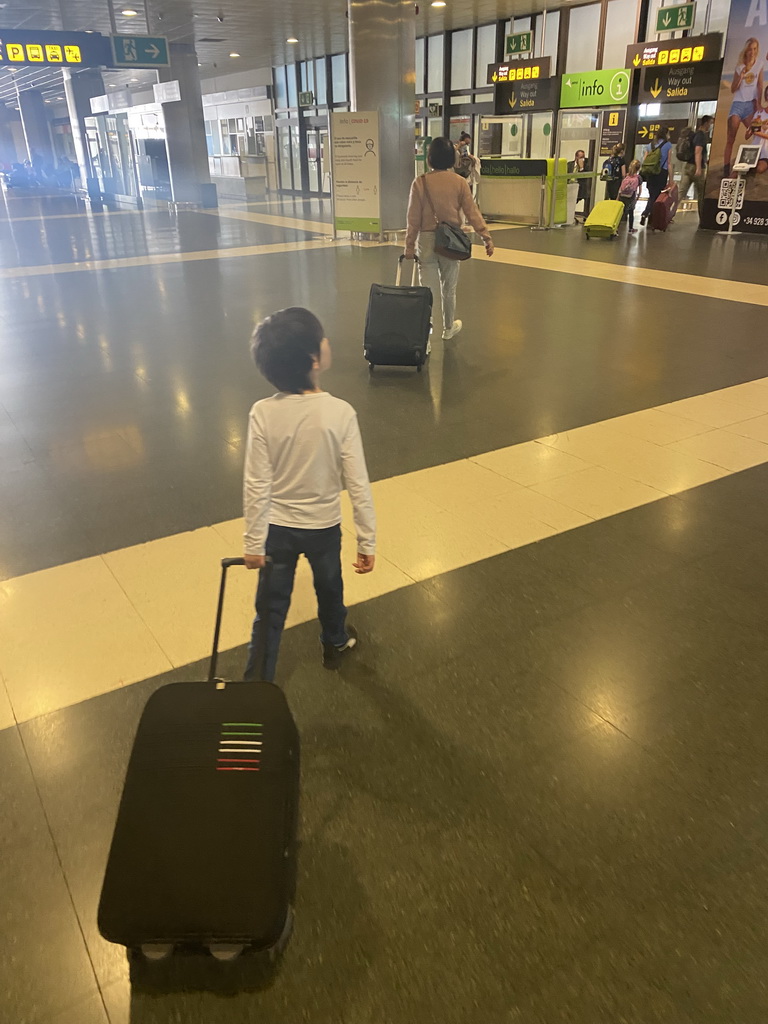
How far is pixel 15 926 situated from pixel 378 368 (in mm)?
5318

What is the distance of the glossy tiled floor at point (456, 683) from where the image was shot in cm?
174

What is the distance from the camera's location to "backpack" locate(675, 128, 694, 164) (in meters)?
15.1

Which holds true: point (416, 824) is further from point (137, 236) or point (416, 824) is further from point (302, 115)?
point (302, 115)

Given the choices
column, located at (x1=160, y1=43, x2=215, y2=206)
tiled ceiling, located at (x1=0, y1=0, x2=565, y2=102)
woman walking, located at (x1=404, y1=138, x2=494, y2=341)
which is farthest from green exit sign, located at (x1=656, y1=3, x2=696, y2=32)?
column, located at (x1=160, y1=43, x2=215, y2=206)

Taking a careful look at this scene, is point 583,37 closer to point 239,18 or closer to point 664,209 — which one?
point 664,209

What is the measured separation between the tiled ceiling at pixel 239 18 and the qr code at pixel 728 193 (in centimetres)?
707

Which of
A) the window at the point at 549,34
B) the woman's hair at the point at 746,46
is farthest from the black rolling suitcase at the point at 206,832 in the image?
the window at the point at 549,34

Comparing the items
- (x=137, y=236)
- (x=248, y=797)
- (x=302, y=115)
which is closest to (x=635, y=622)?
(x=248, y=797)

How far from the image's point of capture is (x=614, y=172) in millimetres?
16531

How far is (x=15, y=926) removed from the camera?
1.85m

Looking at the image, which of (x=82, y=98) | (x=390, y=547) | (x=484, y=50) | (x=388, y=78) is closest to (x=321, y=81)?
(x=484, y=50)

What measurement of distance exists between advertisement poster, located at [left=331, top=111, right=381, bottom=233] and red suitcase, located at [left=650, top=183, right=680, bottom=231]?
18.8 ft

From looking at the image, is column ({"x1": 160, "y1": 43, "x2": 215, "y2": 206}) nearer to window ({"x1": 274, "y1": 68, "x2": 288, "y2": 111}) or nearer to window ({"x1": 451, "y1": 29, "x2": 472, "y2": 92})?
window ({"x1": 274, "y1": 68, "x2": 288, "y2": 111})

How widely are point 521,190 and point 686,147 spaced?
3.52 metres
